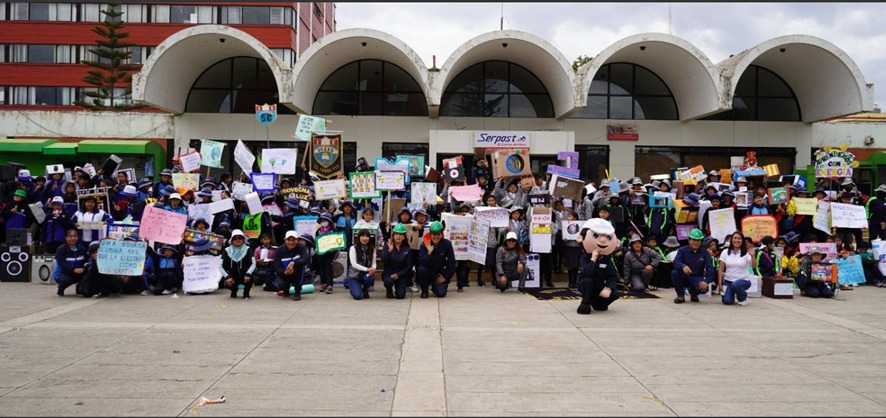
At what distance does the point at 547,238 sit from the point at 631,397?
7.09 metres

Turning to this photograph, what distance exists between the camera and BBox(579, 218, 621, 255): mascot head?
9.99m

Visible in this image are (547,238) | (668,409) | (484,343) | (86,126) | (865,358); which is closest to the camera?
(668,409)

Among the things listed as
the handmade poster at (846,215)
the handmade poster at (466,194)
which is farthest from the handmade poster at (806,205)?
the handmade poster at (466,194)

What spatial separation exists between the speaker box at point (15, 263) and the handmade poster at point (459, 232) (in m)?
8.74

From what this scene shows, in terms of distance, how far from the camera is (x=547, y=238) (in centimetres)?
1270

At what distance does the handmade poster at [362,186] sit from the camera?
1379cm

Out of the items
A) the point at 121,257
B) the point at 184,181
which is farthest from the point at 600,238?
the point at 184,181

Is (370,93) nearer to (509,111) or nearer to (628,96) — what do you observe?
(509,111)

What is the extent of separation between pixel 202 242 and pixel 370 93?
12.7 metres

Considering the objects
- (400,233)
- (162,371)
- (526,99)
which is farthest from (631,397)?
(526,99)

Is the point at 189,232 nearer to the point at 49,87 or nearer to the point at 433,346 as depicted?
the point at 433,346

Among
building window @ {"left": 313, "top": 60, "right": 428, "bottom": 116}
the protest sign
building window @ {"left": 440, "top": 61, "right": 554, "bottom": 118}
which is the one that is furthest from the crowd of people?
building window @ {"left": 313, "top": 60, "right": 428, "bottom": 116}

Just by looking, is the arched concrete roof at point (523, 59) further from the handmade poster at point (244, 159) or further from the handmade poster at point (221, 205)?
the handmade poster at point (221, 205)

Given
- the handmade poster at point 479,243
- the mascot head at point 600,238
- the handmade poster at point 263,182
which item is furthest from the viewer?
the handmade poster at point 263,182
